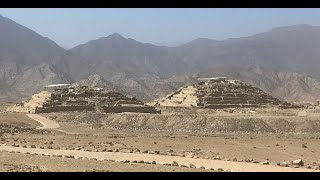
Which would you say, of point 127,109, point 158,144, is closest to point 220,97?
point 127,109

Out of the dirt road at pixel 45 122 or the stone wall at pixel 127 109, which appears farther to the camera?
the stone wall at pixel 127 109

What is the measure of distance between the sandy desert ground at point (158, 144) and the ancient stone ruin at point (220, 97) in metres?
5.47

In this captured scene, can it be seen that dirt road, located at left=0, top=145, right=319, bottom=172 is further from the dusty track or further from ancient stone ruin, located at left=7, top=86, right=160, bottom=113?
ancient stone ruin, located at left=7, top=86, right=160, bottom=113

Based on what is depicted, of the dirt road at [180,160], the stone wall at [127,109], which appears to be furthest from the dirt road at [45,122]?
the dirt road at [180,160]

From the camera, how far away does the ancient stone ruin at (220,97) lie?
67.9 meters

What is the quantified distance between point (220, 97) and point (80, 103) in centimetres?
1924

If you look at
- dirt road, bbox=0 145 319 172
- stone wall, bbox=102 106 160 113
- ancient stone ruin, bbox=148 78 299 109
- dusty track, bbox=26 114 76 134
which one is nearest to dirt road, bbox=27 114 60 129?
dusty track, bbox=26 114 76 134

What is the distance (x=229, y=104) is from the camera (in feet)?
223

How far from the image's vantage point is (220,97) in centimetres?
6881

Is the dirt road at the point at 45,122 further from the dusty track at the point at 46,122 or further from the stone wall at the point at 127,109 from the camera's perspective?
the stone wall at the point at 127,109

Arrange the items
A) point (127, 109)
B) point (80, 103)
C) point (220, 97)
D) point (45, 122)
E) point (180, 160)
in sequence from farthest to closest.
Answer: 1. point (220, 97)
2. point (80, 103)
3. point (127, 109)
4. point (45, 122)
5. point (180, 160)

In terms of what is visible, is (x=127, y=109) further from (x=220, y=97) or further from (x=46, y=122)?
(x=220, y=97)
